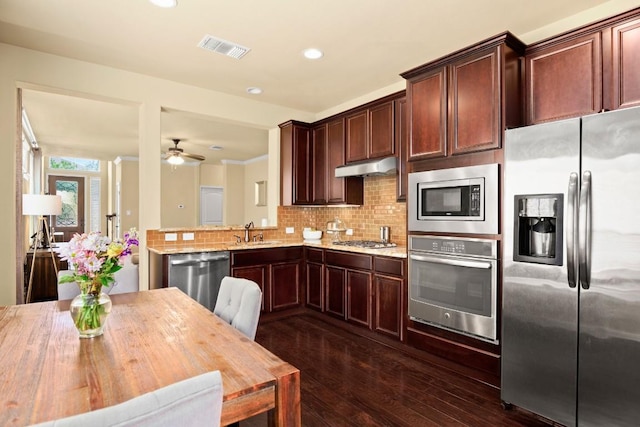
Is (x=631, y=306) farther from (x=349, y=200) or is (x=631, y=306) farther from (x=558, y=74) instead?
(x=349, y=200)

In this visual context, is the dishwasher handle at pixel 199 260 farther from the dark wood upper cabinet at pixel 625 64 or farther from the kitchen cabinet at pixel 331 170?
the dark wood upper cabinet at pixel 625 64

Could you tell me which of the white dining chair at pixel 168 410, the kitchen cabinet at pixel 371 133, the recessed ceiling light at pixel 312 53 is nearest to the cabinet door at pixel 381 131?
the kitchen cabinet at pixel 371 133

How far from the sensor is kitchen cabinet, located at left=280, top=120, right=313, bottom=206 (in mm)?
4637

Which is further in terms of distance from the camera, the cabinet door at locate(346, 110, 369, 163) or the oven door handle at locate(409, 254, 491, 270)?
the cabinet door at locate(346, 110, 369, 163)

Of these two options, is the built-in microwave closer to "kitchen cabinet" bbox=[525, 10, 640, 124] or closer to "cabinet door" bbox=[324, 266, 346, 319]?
"kitchen cabinet" bbox=[525, 10, 640, 124]

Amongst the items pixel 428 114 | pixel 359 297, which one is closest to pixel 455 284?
pixel 359 297

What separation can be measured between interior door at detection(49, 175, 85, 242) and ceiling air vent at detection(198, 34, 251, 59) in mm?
7757

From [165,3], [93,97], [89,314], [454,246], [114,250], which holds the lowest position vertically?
[89,314]

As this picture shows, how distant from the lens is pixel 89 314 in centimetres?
137

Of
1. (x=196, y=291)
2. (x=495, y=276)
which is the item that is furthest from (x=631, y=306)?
(x=196, y=291)

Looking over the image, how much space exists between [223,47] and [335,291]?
2648 millimetres

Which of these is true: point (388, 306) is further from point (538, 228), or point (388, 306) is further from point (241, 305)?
point (241, 305)

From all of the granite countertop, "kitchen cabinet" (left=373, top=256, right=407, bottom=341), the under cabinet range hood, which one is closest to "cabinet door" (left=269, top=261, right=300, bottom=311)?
the granite countertop

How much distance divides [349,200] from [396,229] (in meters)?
0.67
